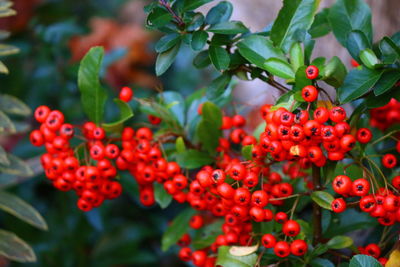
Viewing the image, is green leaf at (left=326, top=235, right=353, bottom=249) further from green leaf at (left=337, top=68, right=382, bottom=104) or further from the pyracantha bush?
green leaf at (left=337, top=68, right=382, bottom=104)

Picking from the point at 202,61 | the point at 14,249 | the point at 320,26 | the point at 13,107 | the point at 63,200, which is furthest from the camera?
the point at 63,200

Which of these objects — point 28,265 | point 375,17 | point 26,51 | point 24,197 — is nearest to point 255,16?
point 375,17

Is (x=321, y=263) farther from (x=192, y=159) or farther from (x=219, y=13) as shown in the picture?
(x=219, y=13)

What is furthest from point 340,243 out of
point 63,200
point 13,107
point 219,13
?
point 63,200

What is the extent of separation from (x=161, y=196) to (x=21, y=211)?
1.45ft

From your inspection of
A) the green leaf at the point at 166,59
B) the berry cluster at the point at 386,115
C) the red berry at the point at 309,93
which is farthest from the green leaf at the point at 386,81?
the green leaf at the point at 166,59

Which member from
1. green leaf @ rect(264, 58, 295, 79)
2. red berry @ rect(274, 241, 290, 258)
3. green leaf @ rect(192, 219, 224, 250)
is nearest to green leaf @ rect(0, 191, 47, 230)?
green leaf @ rect(192, 219, 224, 250)

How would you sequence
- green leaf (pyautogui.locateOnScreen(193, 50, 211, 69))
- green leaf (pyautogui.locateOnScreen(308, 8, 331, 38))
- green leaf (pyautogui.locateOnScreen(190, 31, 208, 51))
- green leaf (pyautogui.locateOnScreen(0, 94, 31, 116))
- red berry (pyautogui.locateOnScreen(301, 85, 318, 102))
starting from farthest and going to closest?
green leaf (pyautogui.locateOnScreen(0, 94, 31, 116))
green leaf (pyautogui.locateOnScreen(308, 8, 331, 38))
green leaf (pyautogui.locateOnScreen(193, 50, 211, 69))
green leaf (pyautogui.locateOnScreen(190, 31, 208, 51))
red berry (pyautogui.locateOnScreen(301, 85, 318, 102))

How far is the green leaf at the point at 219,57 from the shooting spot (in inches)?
45.7

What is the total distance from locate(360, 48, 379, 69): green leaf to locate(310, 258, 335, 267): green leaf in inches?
17.2

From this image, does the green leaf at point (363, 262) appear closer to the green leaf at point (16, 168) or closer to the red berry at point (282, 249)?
the red berry at point (282, 249)

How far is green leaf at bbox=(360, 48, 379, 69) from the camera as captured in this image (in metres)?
1.12

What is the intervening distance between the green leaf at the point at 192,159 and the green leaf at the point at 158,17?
0.38 metres

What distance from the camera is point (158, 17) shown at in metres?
1.15
